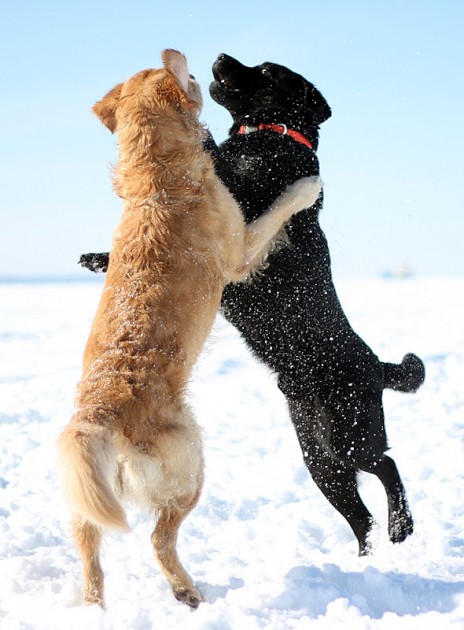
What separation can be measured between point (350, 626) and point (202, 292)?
5.15 feet

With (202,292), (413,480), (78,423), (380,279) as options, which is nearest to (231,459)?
(413,480)

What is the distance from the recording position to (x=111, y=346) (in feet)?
9.63

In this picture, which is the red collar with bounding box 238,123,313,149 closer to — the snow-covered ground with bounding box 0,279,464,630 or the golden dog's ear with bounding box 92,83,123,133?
the golden dog's ear with bounding box 92,83,123,133

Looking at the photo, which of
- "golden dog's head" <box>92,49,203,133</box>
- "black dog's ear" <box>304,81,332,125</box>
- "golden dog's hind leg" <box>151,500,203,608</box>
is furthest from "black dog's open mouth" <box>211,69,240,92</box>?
"golden dog's hind leg" <box>151,500,203,608</box>

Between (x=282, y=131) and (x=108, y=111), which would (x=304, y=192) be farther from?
(x=108, y=111)

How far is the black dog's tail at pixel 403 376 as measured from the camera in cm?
418

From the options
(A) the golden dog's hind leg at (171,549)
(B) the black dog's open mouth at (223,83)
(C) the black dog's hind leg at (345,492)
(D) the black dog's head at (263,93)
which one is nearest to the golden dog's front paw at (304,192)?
(D) the black dog's head at (263,93)

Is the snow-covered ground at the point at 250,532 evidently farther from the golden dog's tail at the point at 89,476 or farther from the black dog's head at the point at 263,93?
the black dog's head at the point at 263,93

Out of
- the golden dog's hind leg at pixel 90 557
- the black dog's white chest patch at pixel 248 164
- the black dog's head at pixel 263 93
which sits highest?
the black dog's head at pixel 263 93

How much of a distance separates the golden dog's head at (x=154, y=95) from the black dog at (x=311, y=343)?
1.45ft

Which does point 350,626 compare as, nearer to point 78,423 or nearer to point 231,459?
point 78,423

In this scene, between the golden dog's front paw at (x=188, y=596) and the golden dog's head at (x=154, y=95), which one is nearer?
the golden dog's front paw at (x=188, y=596)

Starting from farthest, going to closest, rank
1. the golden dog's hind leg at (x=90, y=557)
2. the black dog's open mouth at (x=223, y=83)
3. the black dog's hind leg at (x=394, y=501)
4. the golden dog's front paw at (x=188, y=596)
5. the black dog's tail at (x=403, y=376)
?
the black dog's open mouth at (x=223, y=83) < the black dog's tail at (x=403, y=376) < the black dog's hind leg at (x=394, y=501) < the golden dog's front paw at (x=188, y=596) < the golden dog's hind leg at (x=90, y=557)

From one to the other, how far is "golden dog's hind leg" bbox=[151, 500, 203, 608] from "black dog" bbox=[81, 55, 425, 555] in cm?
109
